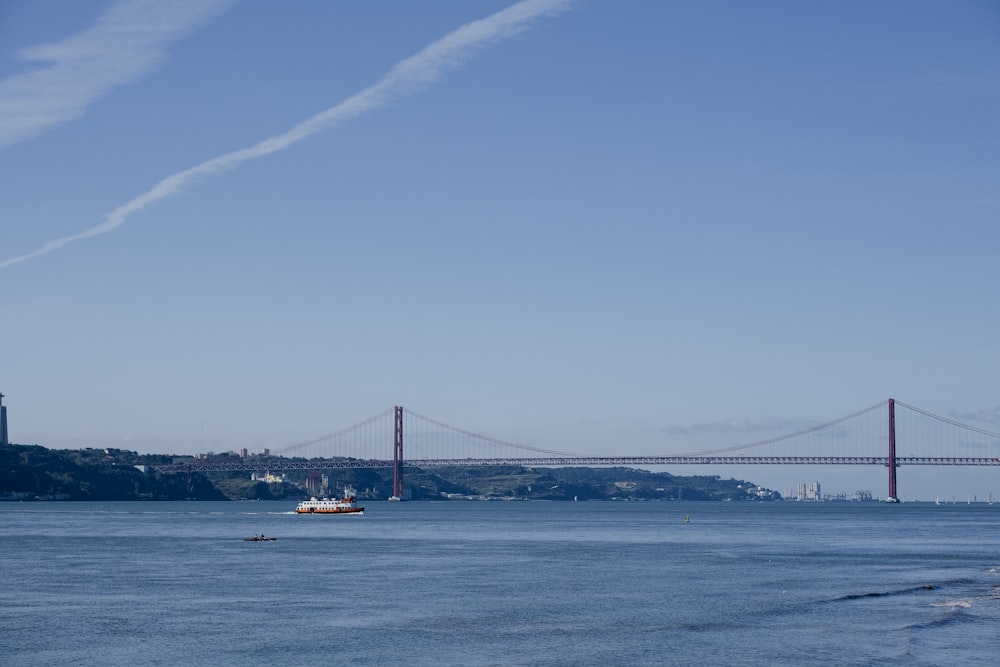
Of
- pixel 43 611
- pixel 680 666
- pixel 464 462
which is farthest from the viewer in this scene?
pixel 464 462

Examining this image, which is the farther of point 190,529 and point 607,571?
point 190,529

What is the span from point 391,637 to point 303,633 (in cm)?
321

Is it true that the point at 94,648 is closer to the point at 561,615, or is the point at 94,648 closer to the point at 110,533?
the point at 561,615

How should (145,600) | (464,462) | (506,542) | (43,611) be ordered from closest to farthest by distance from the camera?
(43,611) → (145,600) → (506,542) → (464,462)

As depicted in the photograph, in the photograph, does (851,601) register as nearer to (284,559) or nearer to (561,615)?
(561,615)

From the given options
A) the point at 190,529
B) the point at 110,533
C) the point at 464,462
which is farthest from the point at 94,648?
the point at 464,462

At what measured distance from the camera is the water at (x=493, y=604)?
37969mm

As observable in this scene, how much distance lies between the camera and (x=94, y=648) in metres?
38.0

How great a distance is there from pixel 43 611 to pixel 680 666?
2537cm

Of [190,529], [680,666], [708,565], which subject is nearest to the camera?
[680,666]

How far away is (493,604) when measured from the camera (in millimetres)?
49438

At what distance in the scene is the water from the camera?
38.0 m

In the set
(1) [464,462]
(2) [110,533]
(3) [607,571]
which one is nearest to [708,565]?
(3) [607,571]

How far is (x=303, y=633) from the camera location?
4112 cm
